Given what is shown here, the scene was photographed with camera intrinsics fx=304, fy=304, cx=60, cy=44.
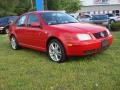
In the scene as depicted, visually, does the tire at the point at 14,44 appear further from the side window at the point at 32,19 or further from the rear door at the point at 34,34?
the side window at the point at 32,19

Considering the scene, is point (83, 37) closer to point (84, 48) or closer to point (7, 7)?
point (84, 48)

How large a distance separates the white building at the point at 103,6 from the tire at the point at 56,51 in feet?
195

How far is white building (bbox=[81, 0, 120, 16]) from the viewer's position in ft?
221

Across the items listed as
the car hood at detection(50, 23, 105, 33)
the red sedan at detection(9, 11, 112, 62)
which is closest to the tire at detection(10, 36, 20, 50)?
the red sedan at detection(9, 11, 112, 62)

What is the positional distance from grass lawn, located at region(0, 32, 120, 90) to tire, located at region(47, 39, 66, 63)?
0.19m

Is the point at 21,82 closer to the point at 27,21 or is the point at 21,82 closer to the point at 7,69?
the point at 7,69

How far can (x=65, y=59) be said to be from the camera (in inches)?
336

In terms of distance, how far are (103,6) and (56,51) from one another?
6083 cm

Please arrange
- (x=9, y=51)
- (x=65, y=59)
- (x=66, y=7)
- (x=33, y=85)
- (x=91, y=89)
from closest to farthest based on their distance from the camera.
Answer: (x=91, y=89) → (x=33, y=85) → (x=65, y=59) → (x=9, y=51) → (x=66, y=7)

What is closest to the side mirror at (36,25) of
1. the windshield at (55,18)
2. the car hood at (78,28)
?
the windshield at (55,18)

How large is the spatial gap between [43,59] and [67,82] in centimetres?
274

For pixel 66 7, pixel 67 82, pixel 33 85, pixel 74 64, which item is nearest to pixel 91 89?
pixel 67 82

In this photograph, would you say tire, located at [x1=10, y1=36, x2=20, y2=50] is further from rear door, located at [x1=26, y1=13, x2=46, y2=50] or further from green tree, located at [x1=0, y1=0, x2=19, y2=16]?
green tree, located at [x1=0, y1=0, x2=19, y2=16]

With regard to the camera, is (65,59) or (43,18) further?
(43,18)
